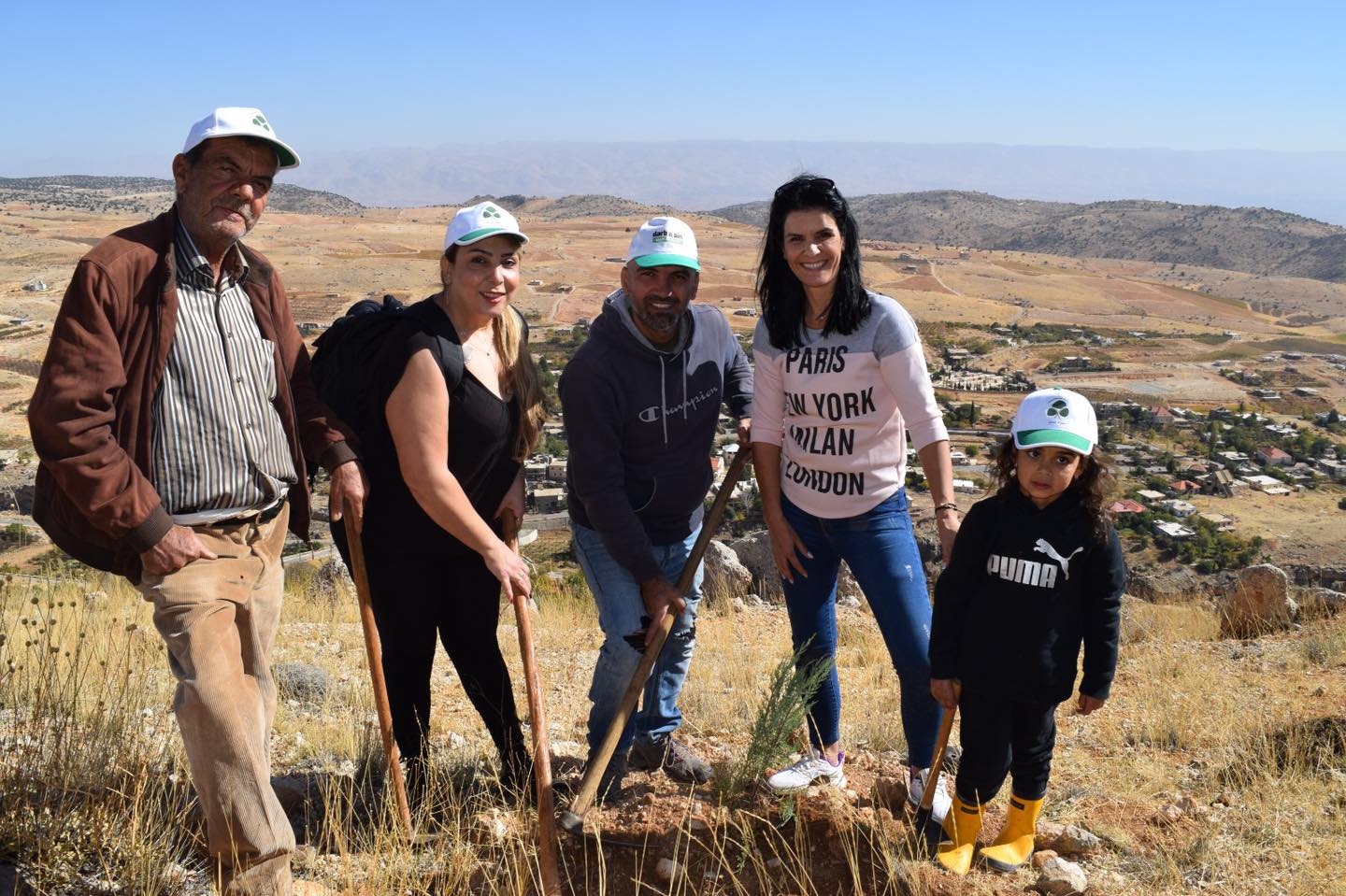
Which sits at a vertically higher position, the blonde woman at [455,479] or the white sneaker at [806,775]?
the blonde woman at [455,479]

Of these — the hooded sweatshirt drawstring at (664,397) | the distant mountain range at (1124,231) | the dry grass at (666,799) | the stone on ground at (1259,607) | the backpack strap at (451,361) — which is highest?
the distant mountain range at (1124,231)

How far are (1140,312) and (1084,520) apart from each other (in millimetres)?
92462

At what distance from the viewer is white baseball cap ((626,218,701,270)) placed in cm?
313

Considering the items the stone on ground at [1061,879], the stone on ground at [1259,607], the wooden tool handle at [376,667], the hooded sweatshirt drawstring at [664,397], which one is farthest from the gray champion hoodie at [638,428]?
the stone on ground at [1259,607]

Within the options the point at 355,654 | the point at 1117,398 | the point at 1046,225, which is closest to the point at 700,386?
the point at 355,654

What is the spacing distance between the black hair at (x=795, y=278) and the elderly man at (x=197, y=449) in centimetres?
152

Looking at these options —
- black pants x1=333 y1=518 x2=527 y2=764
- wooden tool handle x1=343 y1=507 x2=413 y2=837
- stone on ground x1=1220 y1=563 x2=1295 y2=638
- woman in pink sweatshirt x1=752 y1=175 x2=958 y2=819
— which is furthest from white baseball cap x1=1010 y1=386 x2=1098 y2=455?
stone on ground x1=1220 y1=563 x2=1295 y2=638

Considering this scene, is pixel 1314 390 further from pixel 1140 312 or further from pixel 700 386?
pixel 700 386

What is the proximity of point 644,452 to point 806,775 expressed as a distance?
130cm

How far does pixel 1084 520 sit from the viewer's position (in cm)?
282

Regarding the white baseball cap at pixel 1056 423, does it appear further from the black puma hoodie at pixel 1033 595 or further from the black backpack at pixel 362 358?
the black backpack at pixel 362 358

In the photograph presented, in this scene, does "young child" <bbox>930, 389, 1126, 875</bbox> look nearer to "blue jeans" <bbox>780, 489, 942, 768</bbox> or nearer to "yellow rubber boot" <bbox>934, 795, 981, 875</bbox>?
"yellow rubber boot" <bbox>934, 795, 981, 875</bbox>

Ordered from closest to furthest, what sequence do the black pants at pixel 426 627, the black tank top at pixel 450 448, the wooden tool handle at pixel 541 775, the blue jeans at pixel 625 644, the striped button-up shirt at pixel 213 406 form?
the striped button-up shirt at pixel 213 406 < the wooden tool handle at pixel 541 775 < the black tank top at pixel 450 448 < the black pants at pixel 426 627 < the blue jeans at pixel 625 644

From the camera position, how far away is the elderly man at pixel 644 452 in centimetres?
320
